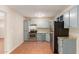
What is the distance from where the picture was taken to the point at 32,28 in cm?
1146

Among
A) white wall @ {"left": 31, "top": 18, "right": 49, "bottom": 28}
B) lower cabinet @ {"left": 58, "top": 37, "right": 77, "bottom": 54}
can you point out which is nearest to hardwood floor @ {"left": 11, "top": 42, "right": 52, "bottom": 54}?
lower cabinet @ {"left": 58, "top": 37, "right": 77, "bottom": 54}

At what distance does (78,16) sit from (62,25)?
2.52m

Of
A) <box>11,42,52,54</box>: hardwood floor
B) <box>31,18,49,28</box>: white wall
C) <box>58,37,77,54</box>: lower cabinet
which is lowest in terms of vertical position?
<box>11,42,52,54</box>: hardwood floor

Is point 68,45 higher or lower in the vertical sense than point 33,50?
higher

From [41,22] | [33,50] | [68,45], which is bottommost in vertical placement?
[33,50]

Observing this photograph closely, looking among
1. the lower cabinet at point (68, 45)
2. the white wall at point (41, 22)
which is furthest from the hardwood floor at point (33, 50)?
the white wall at point (41, 22)

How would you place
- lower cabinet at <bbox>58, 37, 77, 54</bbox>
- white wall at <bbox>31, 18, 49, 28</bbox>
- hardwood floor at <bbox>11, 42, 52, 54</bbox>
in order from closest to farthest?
lower cabinet at <bbox>58, 37, 77, 54</bbox>, hardwood floor at <bbox>11, 42, 52, 54</bbox>, white wall at <bbox>31, 18, 49, 28</bbox>

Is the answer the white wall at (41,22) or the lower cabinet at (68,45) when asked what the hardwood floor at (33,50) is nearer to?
the lower cabinet at (68,45)

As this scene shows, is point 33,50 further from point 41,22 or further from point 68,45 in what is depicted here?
point 41,22

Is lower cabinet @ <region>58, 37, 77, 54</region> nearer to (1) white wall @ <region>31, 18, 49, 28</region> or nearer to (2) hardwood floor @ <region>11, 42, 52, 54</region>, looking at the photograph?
(2) hardwood floor @ <region>11, 42, 52, 54</region>

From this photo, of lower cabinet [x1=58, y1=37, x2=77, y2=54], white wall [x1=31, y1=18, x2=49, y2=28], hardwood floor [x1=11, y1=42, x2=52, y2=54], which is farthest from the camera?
white wall [x1=31, y1=18, x2=49, y2=28]

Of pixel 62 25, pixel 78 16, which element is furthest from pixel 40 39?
pixel 78 16

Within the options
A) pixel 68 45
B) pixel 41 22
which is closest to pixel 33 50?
pixel 68 45
